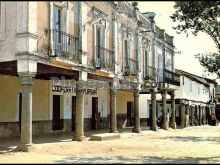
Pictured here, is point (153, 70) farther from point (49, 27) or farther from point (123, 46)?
point (49, 27)

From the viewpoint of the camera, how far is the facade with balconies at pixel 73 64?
1488cm

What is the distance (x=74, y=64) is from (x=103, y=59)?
12.3 ft

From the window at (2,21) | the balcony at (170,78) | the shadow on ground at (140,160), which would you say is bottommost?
the shadow on ground at (140,160)

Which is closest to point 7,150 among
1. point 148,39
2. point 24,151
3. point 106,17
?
point 24,151

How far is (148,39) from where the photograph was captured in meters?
28.8

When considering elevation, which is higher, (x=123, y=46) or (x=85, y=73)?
(x=123, y=46)

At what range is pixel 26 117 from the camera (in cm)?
1459

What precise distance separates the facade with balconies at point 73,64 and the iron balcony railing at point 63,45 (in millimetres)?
27

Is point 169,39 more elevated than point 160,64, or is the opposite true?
point 169,39

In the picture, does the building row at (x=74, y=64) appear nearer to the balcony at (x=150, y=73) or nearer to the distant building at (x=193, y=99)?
the balcony at (x=150, y=73)

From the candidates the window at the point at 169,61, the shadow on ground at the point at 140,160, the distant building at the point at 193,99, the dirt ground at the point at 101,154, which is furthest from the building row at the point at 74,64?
the distant building at the point at 193,99

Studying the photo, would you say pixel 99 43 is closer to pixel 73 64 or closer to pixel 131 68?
pixel 73 64

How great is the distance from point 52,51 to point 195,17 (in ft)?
17.8

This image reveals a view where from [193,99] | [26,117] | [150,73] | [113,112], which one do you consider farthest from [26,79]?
[193,99]
